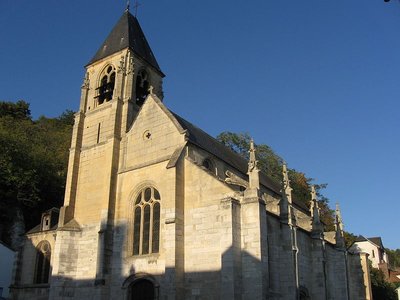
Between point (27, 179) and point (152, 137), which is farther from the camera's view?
point (27, 179)

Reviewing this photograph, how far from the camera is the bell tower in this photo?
881 inches

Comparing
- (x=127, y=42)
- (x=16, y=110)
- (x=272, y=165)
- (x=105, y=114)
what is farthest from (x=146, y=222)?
(x=16, y=110)

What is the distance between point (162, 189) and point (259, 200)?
4.68m

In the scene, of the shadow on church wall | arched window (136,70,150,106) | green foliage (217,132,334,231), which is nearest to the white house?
green foliage (217,132,334,231)

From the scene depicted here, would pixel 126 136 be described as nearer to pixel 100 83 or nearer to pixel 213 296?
pixel 100 83

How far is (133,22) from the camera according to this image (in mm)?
29547

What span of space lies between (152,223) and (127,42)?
12.1 metres

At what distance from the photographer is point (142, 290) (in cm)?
1883

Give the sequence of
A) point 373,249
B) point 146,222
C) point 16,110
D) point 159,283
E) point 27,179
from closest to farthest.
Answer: point 159,283 → point 146,222 → point 27,179 → point 16,110 → point 373,249

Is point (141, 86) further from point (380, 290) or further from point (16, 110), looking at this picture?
point (16, 110)

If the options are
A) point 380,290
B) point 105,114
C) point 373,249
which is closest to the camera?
point 105,114

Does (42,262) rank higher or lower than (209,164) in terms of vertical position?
lower

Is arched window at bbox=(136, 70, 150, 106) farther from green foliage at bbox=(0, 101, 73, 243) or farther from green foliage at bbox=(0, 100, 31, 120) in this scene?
green foliage at bbox=(0, 100, 31, 120)

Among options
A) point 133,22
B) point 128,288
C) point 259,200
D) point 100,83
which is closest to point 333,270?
point 259,200
